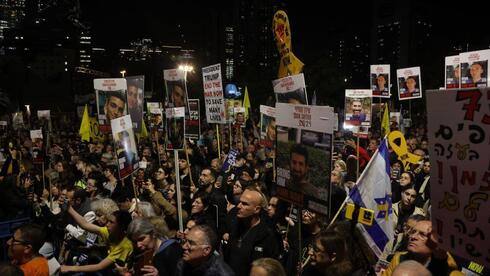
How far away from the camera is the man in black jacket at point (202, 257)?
180 inches

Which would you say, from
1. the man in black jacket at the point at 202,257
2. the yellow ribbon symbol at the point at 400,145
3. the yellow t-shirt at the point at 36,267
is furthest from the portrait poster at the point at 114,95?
the yellow ribbon symbol at the point at 400,145

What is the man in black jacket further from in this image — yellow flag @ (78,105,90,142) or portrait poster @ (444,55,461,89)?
yellow flag @ (78,105,90,142)

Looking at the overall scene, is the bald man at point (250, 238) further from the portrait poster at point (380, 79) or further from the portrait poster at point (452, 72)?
the portrait poster at point (380, 79)

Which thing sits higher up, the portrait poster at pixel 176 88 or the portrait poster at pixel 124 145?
the portrait poster at pixel 176 88

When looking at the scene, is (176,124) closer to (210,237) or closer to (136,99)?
(136,99)

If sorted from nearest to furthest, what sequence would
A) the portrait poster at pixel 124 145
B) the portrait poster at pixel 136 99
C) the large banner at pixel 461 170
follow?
1. the large banner at pixel 461 170
2. the portrait poster at pixel 124 145
3. the portrait poster at pixel 136 99

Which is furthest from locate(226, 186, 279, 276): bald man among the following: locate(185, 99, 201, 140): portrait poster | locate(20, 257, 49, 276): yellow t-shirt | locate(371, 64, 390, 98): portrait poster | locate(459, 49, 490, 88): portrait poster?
locate(371, 64, 390, 98): portrait poster

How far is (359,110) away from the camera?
12.5 m

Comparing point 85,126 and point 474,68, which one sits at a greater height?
point 474,68

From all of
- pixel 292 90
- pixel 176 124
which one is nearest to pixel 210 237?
pixel 292 90

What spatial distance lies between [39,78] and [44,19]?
595 inches

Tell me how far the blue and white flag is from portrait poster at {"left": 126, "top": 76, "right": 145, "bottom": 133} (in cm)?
552

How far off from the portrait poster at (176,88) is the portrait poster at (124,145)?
169 centimetres

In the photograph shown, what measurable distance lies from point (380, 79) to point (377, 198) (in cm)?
972
